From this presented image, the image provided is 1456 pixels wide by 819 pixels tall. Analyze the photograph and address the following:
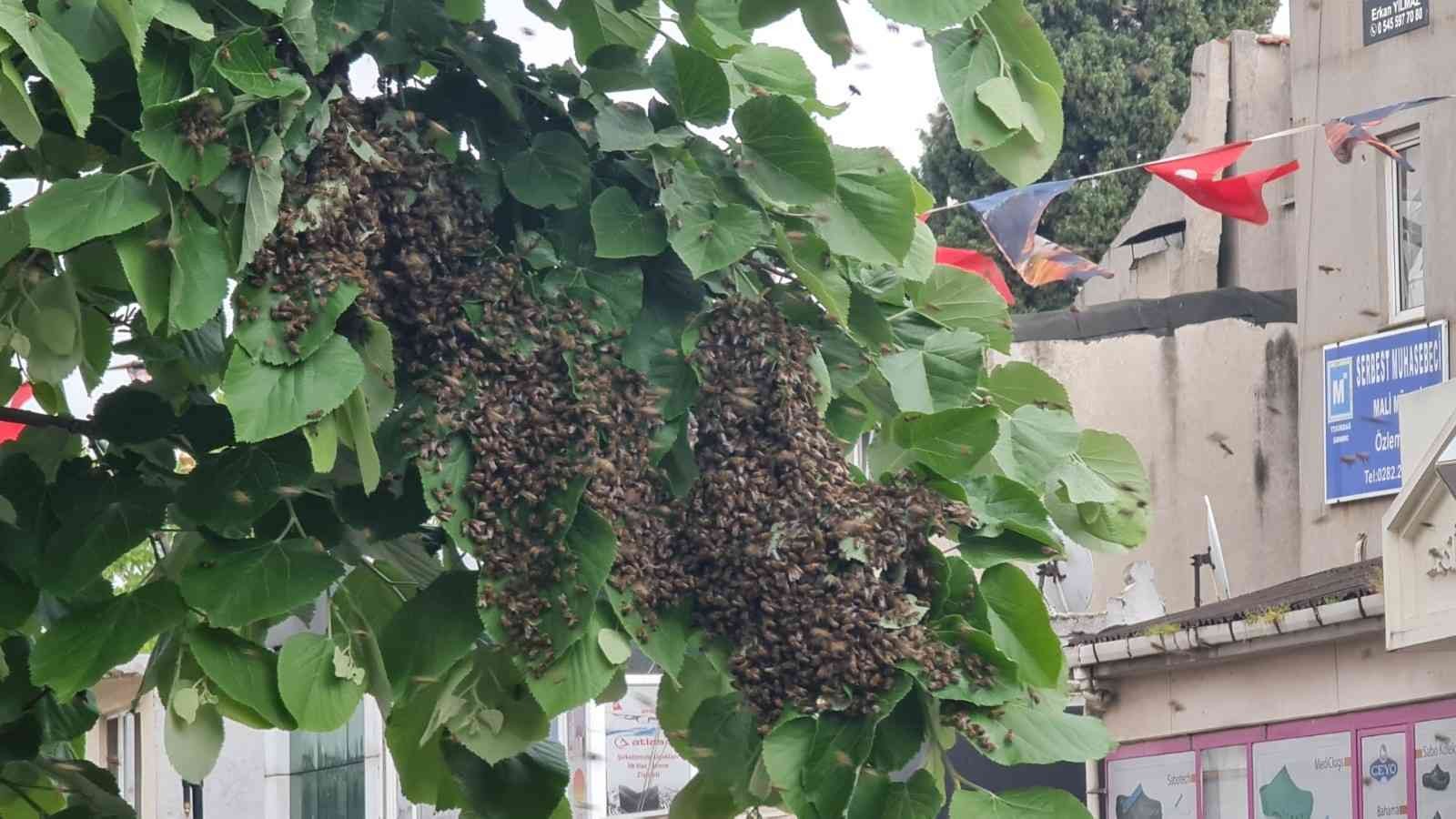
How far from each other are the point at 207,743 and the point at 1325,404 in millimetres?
17150

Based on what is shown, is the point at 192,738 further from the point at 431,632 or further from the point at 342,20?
the point at 342,20

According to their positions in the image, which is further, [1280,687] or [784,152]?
[1280,687]

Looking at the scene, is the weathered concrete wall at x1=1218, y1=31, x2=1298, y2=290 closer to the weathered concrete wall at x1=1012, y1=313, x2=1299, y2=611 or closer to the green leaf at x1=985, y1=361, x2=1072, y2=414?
the weathered concrete wall at x1=1012, y1=313, x2=1299, y2=611

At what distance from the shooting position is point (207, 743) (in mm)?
3439

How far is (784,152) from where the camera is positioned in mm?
3562

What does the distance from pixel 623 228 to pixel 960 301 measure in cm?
68

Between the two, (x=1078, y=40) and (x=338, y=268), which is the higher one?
(x=1078, y=40)

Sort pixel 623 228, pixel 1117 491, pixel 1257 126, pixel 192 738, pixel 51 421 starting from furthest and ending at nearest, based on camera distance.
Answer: pixel 1257 126, pixel 51 421, pixel 1117 491, pixel 623 228, pixel 192 738

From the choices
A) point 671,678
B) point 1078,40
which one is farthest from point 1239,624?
point 1078,40

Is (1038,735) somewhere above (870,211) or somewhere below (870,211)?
below

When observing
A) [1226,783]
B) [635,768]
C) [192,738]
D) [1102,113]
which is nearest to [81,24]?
[192,738]

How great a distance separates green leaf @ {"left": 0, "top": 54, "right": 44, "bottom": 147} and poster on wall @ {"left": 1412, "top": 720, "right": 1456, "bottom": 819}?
41.7 ft

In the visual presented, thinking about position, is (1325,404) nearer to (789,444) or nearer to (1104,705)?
(1104,705)

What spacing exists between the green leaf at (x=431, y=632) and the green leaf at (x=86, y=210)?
2.30ft
